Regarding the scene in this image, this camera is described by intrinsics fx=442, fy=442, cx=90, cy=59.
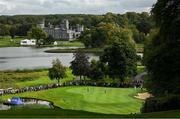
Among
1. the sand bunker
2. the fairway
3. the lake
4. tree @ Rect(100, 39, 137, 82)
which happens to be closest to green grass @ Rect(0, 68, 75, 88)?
tree @ Rect(100, 39, 137, 82)

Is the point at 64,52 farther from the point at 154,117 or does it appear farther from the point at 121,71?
the point at 154,117

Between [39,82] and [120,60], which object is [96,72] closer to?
[120,60]

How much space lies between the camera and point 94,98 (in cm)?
5400

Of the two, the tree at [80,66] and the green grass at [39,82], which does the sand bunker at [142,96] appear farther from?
the green grass at [39,82]

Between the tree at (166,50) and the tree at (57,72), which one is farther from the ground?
the tree at (166,50)

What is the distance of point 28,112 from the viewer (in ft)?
65.6

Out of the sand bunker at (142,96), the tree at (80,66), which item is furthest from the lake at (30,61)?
the sand bunker at (142,96)

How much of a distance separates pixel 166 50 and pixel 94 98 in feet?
73.0

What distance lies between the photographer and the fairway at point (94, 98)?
154ft

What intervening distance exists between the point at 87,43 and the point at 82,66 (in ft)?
343

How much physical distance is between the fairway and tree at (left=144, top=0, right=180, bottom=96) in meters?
10.2

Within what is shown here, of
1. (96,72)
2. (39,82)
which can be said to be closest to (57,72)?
(39,82)

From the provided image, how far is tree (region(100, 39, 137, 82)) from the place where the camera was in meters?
74.1

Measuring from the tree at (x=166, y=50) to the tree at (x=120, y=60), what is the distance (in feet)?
124
